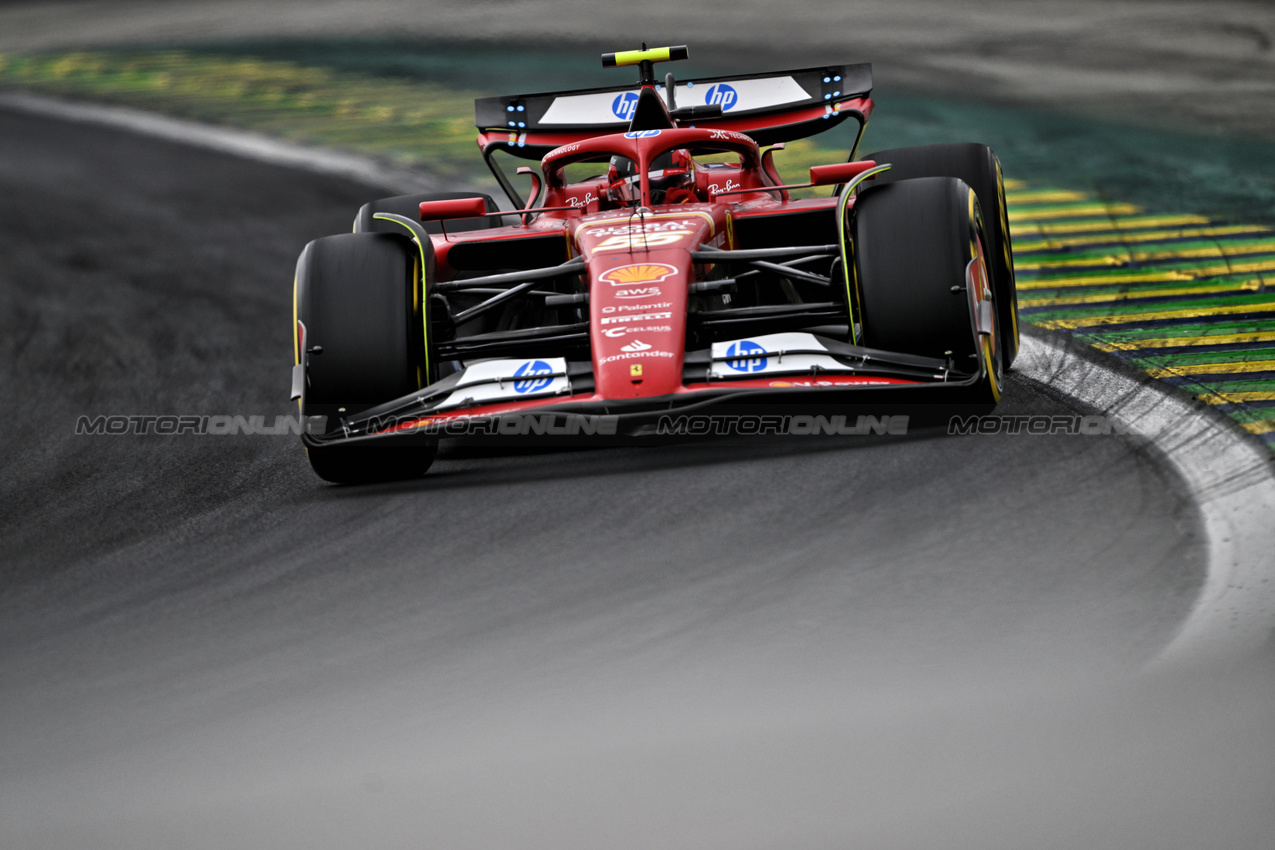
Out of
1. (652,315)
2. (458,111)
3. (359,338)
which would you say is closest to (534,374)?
(652,315)

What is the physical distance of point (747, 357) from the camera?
5.18 metres

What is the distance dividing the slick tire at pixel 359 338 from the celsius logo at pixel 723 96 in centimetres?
271

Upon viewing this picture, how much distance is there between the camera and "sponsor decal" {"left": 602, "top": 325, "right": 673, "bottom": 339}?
5230mm

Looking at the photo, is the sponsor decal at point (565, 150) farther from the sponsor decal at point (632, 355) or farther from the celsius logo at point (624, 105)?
the sponsor decal at point (632, 355)

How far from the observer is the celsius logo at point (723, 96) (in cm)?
789

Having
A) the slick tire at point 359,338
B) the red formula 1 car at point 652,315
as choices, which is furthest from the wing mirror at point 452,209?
the slick tire at point 359,338

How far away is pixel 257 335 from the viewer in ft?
28.1

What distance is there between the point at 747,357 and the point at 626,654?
1.61m

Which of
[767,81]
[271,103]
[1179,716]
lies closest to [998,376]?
[1179,716]

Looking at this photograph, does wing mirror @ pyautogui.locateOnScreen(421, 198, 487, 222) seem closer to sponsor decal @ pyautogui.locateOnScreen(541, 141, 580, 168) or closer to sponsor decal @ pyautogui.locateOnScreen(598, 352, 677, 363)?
sponsor decal @ pyautogui.locateOnScreen(541, 141, 580, 168)

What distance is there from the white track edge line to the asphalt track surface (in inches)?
3.4

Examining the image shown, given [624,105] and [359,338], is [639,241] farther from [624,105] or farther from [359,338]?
[624,105]

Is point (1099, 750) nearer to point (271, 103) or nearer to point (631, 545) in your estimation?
point (631, 545)

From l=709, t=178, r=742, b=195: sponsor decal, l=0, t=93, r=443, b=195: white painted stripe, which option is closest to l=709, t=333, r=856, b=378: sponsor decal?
l=709, t=178, r=742, b=195: sponsor decal
